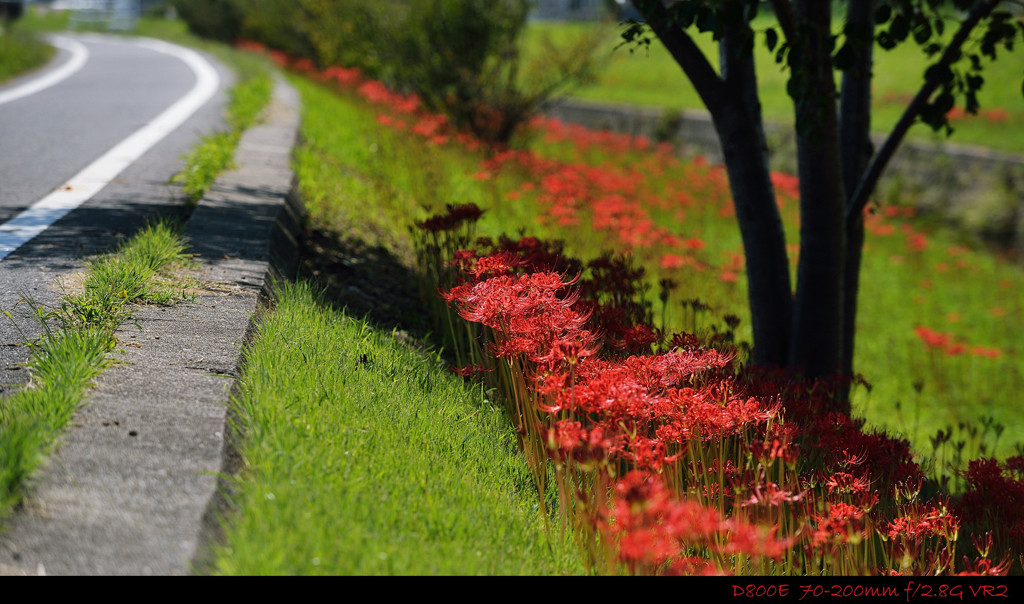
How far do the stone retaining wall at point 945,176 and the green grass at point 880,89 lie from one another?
0.49m

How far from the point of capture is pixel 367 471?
212cm

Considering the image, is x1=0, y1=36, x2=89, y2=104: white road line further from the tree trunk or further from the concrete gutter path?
the tree trunk

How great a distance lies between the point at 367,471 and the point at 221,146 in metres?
4.60

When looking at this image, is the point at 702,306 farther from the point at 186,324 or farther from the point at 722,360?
the point at 186,324

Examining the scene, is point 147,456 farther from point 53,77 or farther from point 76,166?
point 53,77

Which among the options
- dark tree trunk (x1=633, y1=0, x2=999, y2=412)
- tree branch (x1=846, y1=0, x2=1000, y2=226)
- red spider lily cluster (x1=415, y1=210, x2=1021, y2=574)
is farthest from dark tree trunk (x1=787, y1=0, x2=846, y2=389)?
red spider lily cluster (x1=415, y1=210, x2=1021, y2=574)

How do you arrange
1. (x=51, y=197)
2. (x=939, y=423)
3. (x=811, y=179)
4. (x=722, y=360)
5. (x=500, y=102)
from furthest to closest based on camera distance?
(x=500, y=102)
(x=939, y=423)
(x=51, y=197)
(x=811, y=179)
(x=722, y=360)

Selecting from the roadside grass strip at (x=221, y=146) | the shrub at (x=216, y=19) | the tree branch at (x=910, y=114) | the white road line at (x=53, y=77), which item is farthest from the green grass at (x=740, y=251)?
the shrub at (x=216, y=19)

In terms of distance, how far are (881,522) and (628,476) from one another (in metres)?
1.14

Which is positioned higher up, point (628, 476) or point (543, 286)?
point (543, 286)

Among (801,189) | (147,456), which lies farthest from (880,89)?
(147,456)

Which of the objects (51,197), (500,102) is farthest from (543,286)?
(500,102)

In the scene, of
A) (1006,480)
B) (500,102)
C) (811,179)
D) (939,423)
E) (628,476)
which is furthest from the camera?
(500,102)
